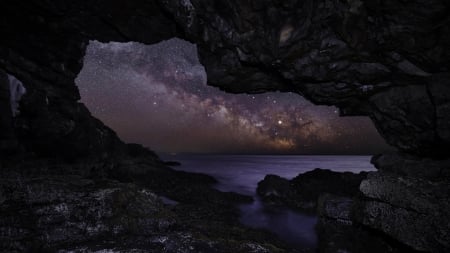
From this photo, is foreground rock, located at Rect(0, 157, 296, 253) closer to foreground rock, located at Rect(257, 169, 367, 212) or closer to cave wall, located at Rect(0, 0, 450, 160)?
cave wall, located at Rect(0, 0, 450, 160)

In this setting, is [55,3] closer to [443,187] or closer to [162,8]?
[162,8]

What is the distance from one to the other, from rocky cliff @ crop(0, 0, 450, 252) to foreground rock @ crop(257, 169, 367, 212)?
899cm

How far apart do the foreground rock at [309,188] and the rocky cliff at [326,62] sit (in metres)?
8.99

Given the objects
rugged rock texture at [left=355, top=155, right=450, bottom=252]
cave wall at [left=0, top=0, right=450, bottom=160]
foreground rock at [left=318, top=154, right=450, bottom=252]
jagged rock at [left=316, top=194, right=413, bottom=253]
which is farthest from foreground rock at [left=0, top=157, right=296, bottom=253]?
cave wall at [left=0, top=0, right=450, bottom=160]

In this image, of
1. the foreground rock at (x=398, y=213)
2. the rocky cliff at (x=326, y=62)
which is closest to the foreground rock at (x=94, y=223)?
the foreground rock at (x=398, y=213)

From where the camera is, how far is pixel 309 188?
2461 cm

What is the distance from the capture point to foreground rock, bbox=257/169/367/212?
22.8 m

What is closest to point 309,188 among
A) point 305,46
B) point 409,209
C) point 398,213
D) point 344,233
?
point 344,233

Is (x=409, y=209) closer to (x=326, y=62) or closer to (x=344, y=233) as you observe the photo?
(x=344, y=233)

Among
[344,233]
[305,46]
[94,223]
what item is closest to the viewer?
[94,223]

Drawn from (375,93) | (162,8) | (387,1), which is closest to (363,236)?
(375,93)

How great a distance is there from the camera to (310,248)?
45.1 ft

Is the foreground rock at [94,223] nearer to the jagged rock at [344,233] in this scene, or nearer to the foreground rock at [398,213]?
the jagged rock at [344,233]

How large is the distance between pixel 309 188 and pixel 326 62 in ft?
47.3
